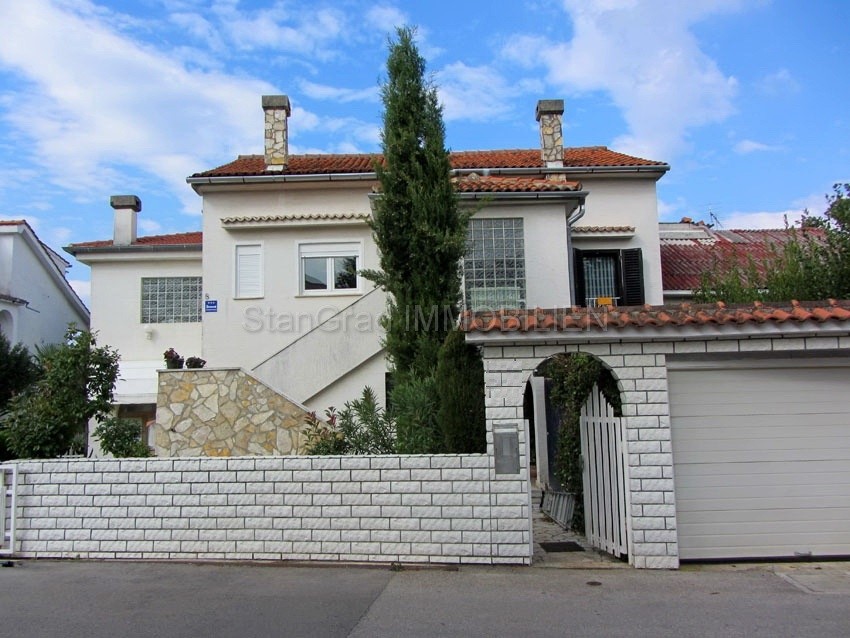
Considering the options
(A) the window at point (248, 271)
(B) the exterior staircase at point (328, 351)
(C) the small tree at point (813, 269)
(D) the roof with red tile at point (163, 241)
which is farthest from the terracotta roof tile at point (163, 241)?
(C) the small tree at point (813, 269)

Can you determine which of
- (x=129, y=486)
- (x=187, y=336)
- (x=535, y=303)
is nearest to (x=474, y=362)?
(x=129, y=486)

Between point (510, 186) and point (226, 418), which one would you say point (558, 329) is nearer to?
point (510, 186)

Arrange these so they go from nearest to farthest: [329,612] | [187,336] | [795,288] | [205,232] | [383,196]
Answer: [329,612] → [383,196] → [795,288] → [205,232] → [187,336]

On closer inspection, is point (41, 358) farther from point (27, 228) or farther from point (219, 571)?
point (27, 228)

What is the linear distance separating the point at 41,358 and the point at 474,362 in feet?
22.3

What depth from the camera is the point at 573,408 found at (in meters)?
11.2

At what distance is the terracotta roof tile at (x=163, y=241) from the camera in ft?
64.4

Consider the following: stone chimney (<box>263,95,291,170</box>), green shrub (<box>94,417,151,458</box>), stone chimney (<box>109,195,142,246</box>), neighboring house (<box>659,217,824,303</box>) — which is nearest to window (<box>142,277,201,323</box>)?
stone chimney (<box>109,195,142,246</box>)

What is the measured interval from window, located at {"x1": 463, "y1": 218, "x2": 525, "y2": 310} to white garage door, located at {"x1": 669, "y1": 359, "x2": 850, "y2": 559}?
20.7 ft

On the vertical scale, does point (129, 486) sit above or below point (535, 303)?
below

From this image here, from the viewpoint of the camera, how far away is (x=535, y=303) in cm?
1474

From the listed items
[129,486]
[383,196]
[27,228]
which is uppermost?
[27,228]

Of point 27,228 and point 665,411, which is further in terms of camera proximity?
point 27,228

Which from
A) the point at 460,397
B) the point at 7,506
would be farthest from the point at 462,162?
the point at 7,506
